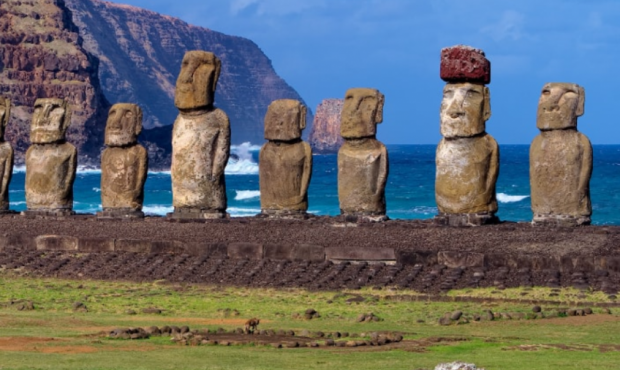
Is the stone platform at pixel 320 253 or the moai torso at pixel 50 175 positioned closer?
the stone platform at pixel 320 253

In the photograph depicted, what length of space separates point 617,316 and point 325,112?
143640 millimetres

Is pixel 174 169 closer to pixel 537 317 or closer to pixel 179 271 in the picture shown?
pixel 179 271

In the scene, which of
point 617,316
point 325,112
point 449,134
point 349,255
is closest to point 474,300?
point 617,316

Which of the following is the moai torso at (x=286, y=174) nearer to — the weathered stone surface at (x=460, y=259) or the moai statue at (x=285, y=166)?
the moai statue at (x=285, y=166)

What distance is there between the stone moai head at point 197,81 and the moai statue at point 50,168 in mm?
2740

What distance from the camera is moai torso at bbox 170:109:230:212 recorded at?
23500 mm

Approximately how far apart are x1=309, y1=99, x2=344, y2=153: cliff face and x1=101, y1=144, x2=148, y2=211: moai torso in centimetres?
12877

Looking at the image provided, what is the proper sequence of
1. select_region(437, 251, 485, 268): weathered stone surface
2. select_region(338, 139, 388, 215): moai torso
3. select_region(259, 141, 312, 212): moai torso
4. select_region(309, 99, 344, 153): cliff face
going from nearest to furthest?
select_region(437, 251, 485, 268): weathered stone surface < select_region(338, 139, 388, 215): moai torso < select_region(259, 141, 312, 212): moai torso < select_region(309, 99, 344, 153): cliff face

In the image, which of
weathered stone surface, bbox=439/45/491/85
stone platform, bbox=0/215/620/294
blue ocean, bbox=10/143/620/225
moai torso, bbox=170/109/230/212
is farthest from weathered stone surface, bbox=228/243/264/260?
blue ocean, bbox=10/143/620/225

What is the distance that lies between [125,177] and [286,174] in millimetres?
3082

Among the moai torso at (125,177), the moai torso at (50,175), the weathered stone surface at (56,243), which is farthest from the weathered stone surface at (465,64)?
the moai torso at (50,175)

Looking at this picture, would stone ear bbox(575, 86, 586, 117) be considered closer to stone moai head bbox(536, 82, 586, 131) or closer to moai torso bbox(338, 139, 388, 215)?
stone moai head bbox(536, 82, 586, 131)

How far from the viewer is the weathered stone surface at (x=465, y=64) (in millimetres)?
21219

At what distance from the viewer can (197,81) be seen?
2372cm
